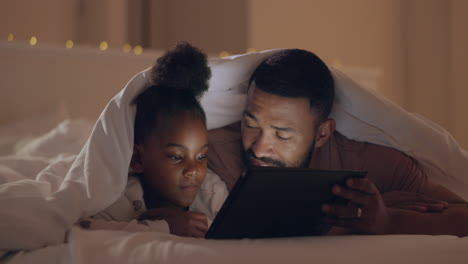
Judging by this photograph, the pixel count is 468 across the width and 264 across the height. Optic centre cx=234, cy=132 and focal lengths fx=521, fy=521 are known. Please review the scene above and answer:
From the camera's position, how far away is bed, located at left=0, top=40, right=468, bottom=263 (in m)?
0.76

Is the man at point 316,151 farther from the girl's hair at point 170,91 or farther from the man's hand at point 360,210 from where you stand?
the girl's hair at point 170,91

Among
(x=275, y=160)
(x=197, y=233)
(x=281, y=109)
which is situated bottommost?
(x=197, y=233)

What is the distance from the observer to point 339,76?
1.18 metres

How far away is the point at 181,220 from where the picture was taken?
997 mm

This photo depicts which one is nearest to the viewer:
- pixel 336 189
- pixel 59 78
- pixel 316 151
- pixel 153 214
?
pixel 336 189

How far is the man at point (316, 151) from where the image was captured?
1.03m

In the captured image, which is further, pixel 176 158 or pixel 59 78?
pixel 59 78

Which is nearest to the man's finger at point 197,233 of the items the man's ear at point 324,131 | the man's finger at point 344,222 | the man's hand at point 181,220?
the man's hand at point 181,220

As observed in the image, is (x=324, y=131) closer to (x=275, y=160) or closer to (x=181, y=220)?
(x=275, y=160)

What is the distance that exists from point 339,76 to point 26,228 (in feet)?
2.38

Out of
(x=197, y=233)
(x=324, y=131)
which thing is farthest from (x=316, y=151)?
(x=197, y=233)

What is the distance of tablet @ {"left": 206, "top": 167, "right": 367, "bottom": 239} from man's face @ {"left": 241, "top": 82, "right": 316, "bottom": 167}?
20 centimetres

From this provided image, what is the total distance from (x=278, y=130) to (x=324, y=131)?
143 mm

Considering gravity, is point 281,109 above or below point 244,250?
above
